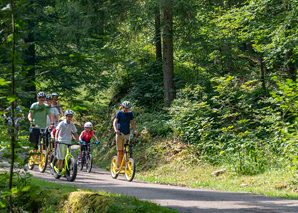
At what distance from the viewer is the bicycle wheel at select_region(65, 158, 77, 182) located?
386 inches

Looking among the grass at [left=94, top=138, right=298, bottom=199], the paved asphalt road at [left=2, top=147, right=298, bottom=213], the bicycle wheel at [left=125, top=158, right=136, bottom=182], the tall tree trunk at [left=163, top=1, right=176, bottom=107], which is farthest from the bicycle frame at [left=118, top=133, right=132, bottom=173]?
the tall tree trunk at [left=163, top=1, right=176, bottom=107]

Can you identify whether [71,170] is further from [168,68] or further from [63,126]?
[168,68]

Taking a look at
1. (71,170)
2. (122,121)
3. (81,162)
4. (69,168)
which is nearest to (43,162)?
(81,162)

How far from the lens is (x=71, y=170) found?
33.0 ft

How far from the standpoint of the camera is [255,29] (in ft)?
50.4

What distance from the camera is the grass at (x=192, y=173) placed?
31.7 ft

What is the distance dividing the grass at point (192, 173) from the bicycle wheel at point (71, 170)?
10.6 ft

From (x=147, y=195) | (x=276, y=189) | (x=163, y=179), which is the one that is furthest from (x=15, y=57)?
(x=163, y=179)

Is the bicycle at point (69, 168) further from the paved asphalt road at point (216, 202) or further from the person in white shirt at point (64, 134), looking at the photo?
the paved asphalt road at point (216, 202)

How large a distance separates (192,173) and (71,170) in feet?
15.5

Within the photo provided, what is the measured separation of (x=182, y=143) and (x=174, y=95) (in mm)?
3666

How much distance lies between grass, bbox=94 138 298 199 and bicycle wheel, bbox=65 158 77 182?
3242 mm

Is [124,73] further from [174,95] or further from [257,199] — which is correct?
[257,199]

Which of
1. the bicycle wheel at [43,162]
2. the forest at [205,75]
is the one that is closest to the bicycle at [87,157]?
the bicycle wheel at [43,162]
